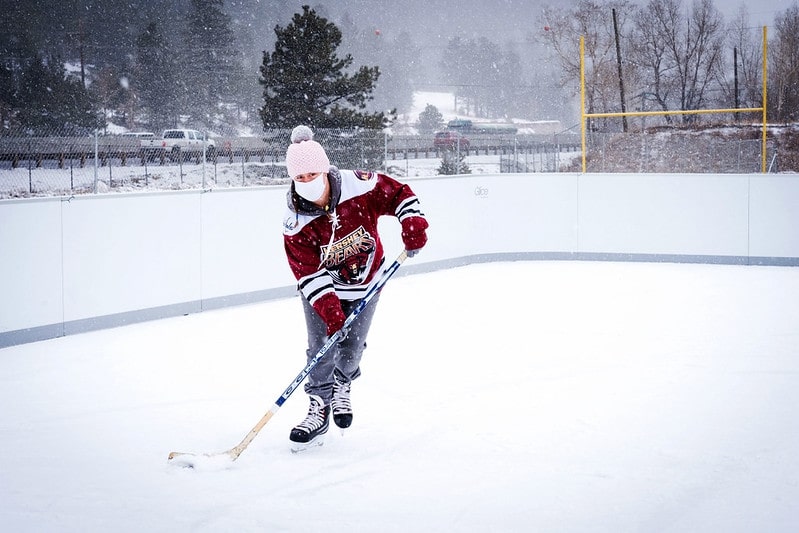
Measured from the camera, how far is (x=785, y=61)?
23219 millimetres

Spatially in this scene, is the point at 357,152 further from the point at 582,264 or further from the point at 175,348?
the point at 175,348

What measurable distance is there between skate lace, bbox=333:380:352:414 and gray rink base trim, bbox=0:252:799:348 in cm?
323

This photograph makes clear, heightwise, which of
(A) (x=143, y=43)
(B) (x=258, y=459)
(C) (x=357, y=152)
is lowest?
(B) (x=258, y=459)

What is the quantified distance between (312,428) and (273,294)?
4.66 metres

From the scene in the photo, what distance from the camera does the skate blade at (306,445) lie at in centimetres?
396

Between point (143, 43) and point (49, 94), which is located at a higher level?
point (143, 43)

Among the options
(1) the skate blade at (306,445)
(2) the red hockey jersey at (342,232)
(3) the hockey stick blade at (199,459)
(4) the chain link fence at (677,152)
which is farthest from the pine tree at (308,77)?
(3) the hockey stick blade at (199,459)

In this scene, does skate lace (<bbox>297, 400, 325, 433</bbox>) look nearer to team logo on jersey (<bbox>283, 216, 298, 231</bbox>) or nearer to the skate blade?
the skate blade

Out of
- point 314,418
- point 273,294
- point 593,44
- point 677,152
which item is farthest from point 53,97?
point 314,418

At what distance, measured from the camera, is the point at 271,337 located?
6625 mm

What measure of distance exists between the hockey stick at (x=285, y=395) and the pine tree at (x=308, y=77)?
1623 centimetres

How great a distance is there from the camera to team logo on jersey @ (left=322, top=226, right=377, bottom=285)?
3.96 meters

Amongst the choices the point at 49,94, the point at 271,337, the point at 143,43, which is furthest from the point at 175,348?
the point at 143,43

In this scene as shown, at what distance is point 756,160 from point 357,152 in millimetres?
8006
